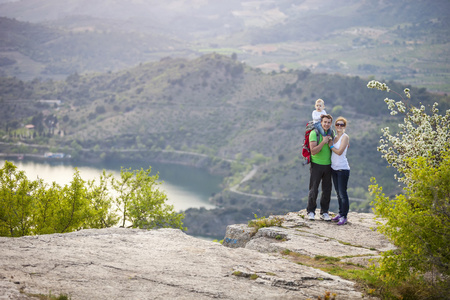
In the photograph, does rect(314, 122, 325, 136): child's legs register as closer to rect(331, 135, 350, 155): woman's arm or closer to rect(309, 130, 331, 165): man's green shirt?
rect(309, 130, 331, 165): man's green shirt

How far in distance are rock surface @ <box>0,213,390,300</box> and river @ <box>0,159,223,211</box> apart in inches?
2559

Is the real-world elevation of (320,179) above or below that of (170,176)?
above

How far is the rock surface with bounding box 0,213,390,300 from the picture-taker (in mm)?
6926

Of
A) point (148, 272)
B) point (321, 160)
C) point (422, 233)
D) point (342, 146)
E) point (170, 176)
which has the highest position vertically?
point (342, 146)

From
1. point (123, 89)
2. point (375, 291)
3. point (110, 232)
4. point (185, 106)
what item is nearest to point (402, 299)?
point (375, 291)

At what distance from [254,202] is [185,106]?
49.6 meters

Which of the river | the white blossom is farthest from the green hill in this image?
the white blossom

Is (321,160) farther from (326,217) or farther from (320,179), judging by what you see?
(326,217)

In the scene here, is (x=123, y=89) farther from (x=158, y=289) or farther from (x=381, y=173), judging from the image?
(x=158, y=289)

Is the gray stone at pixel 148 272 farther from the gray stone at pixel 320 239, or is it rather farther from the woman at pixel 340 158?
the woman at pixel 340 158

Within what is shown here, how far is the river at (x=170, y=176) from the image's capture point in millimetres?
82000

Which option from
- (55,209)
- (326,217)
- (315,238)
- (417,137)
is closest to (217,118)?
(55,209)

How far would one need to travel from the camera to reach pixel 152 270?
759 cm

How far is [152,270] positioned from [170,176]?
3616 inches
